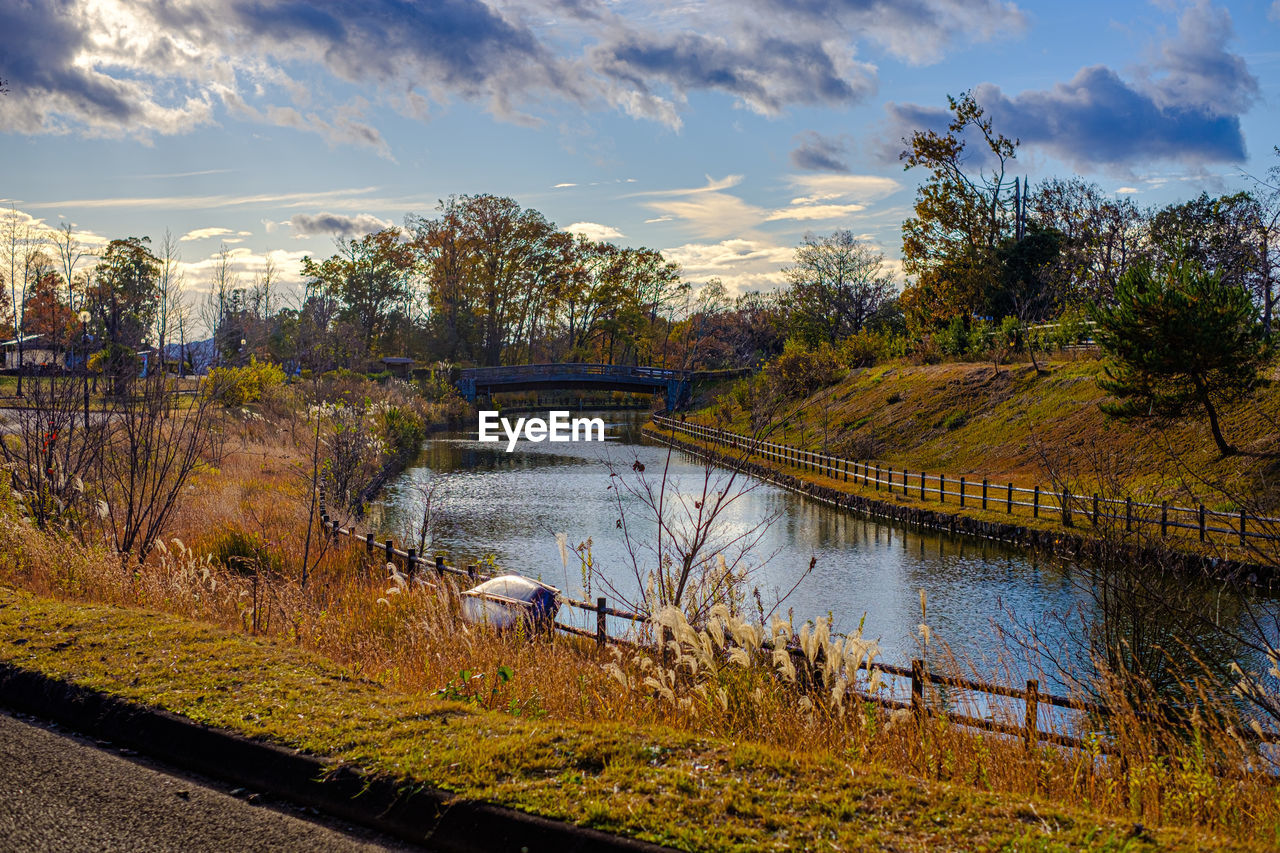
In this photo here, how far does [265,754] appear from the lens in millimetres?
5312

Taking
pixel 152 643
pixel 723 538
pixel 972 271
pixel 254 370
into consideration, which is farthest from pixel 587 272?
pixel 152 643

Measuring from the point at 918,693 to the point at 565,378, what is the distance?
60064 millimetres

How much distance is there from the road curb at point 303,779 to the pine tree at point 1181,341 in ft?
73.1

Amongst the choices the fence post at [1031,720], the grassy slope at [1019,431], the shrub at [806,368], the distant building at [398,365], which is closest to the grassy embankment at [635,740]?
the fence post at [1031,720]

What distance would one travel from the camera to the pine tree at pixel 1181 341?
74.6ft

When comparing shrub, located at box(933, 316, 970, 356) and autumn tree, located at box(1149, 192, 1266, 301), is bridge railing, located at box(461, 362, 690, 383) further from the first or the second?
autumn tree, located at box(1149, 192, 1266, 301)

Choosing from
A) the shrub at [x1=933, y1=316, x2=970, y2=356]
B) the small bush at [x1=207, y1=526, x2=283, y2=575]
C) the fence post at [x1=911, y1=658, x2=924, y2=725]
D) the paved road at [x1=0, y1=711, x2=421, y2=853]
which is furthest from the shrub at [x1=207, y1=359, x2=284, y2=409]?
the fence post at [x1=911, y1=658, x2=924, y2=725]

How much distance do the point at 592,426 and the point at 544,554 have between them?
43.5 meters

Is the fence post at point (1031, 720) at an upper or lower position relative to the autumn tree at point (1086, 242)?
lower

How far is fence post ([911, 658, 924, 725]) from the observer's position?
6.53m

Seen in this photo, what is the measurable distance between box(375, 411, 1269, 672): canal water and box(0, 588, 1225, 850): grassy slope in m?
3.01

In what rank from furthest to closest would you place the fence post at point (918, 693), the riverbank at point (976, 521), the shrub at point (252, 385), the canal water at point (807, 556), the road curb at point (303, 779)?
the shrub at point (252, 385) < the riverbank at point (976, 521) < the canal water at point (807, 556) < the fence post at point (918, 693) < the road curb at point (303, 779)

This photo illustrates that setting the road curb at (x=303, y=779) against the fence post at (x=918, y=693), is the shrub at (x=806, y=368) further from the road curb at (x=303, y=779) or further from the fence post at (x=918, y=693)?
the road curb at (x=303, y=779)

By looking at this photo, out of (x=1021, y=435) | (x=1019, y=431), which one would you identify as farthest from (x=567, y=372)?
(x=1021, y=435)
